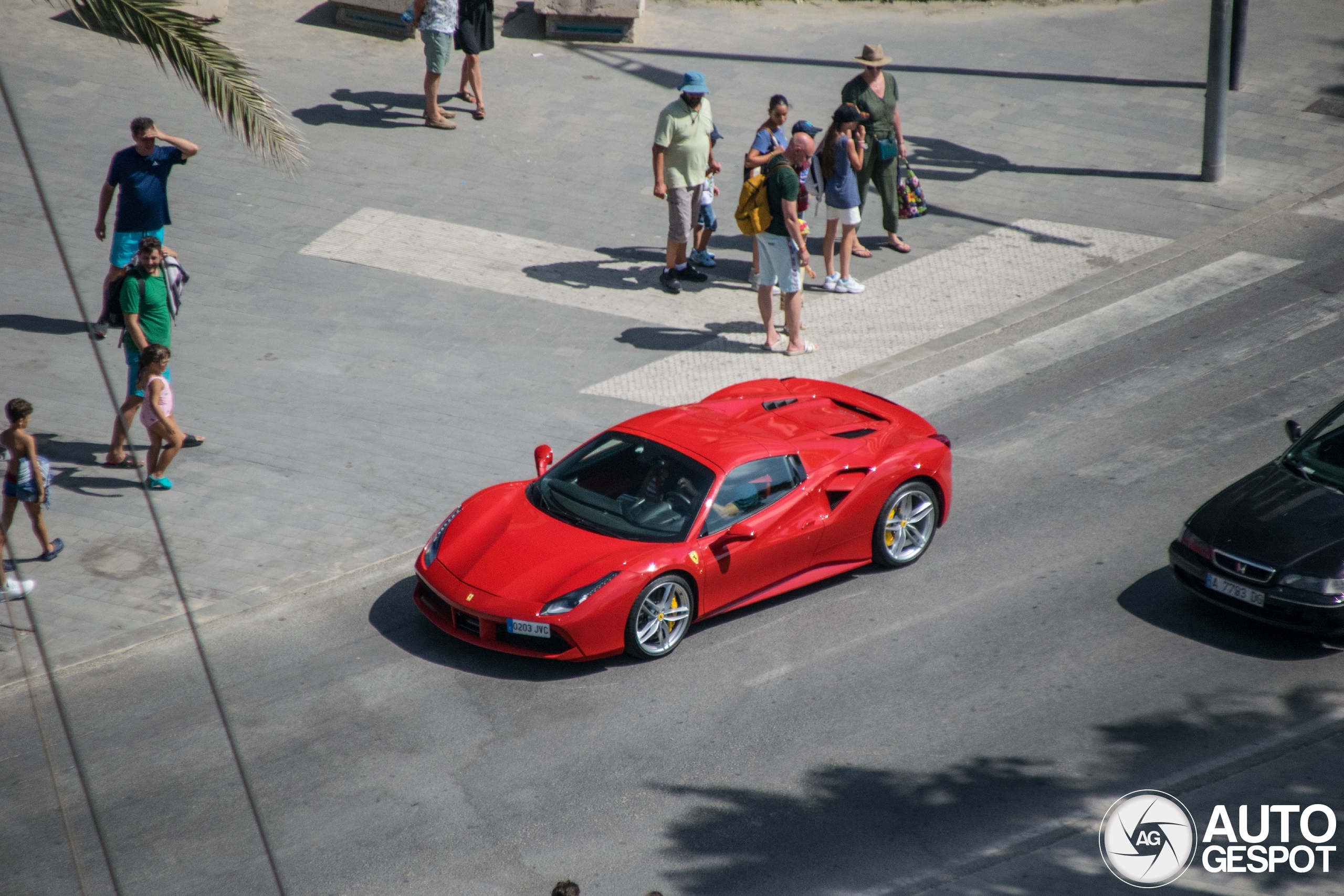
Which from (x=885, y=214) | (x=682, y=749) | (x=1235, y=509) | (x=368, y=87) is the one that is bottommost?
(x=682, y=749)

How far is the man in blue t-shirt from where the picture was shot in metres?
11.9

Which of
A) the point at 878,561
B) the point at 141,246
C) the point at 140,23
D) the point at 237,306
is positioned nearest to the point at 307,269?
the point at 237,306

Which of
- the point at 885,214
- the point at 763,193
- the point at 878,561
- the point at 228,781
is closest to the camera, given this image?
the point at 228,781

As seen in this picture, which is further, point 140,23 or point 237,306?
point 237,306

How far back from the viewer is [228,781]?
7.66 metres

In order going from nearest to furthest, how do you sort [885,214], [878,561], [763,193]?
[878,561] → [763,193] → [885,214]

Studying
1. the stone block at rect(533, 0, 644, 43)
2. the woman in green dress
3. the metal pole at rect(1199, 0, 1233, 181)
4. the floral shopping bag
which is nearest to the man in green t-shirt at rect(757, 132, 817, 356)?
the woman in green dress

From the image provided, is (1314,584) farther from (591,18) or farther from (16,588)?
(591,18)

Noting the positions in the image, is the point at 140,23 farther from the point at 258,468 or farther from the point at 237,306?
the point at 237,306

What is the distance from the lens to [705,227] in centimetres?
1470

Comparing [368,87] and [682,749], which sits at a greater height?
[368,87]

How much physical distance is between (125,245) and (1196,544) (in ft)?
30.4

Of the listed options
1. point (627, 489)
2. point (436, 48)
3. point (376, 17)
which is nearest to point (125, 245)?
point (627, 489)

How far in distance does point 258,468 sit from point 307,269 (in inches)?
152
